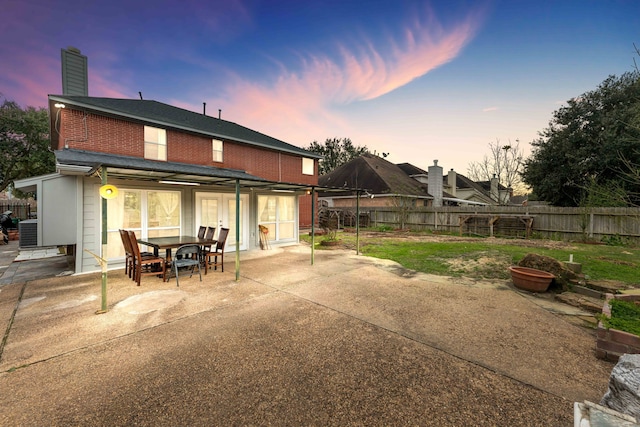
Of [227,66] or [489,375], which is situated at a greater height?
[227,66]

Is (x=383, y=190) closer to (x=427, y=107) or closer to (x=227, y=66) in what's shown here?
(x=427, y=107)

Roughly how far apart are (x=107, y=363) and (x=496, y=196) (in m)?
30.0

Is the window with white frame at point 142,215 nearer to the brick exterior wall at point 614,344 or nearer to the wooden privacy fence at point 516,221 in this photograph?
the brick exterior wall at point 614,344

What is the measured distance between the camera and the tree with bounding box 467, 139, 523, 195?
920 inches

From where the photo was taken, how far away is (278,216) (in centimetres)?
1132

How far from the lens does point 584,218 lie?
468 inches

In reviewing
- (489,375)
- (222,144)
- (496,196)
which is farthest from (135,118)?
(496,196)

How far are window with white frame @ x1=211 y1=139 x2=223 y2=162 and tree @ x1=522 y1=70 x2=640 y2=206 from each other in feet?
63.6

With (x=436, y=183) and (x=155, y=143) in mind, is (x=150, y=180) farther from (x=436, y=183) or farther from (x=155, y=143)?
(x=436, y=183)

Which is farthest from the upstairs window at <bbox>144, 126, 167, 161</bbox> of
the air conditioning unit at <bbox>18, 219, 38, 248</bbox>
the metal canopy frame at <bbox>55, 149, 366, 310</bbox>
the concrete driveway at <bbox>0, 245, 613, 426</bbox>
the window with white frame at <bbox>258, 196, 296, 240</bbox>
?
the concrete driveway at <bbox>0, 245, 613, 426</bbox>

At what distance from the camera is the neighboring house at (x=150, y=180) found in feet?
20.6

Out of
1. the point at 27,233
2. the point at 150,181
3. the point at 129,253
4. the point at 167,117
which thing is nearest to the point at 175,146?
the point at 167,117

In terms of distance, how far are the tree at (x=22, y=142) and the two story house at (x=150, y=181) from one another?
39.5 ft

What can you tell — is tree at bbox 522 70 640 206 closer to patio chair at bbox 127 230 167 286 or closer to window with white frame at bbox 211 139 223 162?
window with white frame at bbox 211 139 223 162
